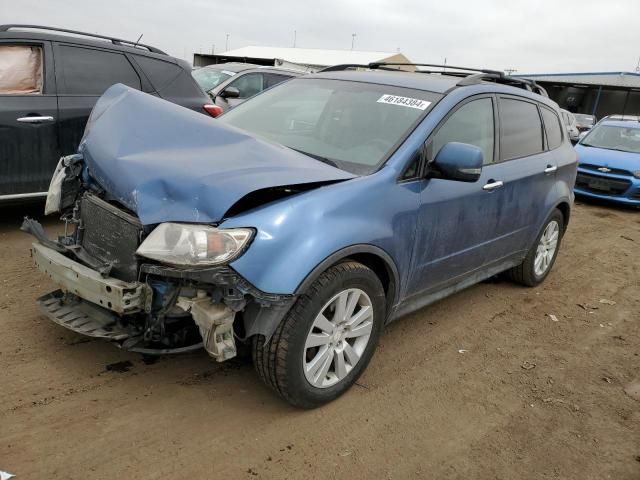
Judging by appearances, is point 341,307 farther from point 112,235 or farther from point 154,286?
point 112,235

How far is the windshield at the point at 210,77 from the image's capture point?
10.4m

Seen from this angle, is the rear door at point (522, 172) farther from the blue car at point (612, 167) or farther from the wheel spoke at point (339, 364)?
the blue car at point (612, 167)

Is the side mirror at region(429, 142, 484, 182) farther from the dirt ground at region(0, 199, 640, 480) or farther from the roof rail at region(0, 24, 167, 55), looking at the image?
the roof rail at region(0, 24, 167, 55)

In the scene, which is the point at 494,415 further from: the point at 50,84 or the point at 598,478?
the point at 50,84

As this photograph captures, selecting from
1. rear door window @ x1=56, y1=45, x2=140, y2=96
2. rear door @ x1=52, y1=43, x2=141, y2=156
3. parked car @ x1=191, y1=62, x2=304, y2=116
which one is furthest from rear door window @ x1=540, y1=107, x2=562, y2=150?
parked car @ x1=191, y1=62, x2=304, y2=116

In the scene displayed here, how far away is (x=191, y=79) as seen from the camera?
6262 millimetres

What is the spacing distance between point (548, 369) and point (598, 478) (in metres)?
1.08

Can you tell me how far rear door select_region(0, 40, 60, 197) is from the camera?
4.78 meters

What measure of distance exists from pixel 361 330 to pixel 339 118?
4.70 ft

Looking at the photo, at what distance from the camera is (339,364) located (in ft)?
9.80

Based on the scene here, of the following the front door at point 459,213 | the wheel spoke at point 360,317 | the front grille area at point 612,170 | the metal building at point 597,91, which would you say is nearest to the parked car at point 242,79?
the front grille area at point 612,170

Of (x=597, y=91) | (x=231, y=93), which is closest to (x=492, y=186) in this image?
(x=231, y=93)

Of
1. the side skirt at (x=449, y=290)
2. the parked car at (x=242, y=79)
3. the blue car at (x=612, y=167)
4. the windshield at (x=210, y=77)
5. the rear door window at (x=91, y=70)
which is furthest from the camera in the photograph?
the windshield at (x=210, y=77)

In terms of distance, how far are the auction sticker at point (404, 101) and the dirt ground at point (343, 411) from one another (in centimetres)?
162
